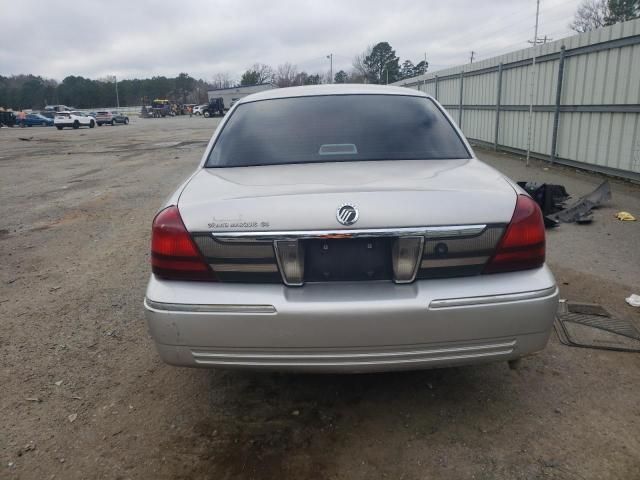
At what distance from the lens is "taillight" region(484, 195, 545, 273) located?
7.41 feet

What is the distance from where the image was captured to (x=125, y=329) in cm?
380

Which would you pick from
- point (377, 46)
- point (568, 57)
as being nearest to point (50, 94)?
point (377, 46)

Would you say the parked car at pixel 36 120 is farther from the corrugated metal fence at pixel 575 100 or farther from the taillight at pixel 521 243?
the taillight at pixel 521 243

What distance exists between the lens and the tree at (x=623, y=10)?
4284 centimetres

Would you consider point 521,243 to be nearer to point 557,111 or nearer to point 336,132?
point 336,132

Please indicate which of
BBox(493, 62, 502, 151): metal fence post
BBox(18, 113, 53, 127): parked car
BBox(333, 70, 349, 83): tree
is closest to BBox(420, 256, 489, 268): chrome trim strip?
BBox(493, 62, 502, 151): metal fence post

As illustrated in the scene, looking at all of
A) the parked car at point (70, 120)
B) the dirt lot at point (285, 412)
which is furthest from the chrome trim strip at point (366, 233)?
the parked car at point (70, 120)

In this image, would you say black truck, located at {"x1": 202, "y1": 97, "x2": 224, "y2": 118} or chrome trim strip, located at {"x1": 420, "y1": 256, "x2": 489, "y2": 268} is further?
black truck, located at {"x1": 202, "y1": 97, "x2": 224, "y2": 118}

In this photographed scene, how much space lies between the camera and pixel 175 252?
2283mm

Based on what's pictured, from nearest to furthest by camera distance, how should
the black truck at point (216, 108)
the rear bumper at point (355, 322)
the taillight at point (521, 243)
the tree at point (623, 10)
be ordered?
1. the rear bumper at point (355, 322)
2. the taillight at point (521, 243)
3. the tree at point (623, 10)
4. the black truck at point (216, 108)

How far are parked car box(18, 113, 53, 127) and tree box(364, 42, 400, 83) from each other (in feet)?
164

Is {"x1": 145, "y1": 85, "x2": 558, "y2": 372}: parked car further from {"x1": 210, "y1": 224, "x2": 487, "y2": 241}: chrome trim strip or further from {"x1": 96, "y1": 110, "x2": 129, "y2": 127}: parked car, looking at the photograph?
{"x1": 96, "y1": 110, "x2": 129, "y2": 127}: parked car

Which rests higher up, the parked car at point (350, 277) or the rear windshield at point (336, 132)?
the rear windshield at point (336, 132)

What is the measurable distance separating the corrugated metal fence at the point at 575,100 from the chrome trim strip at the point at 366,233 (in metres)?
7.76
